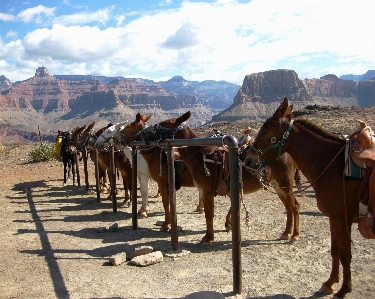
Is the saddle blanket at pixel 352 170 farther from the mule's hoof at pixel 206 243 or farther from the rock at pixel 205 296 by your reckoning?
the mule's hoof at pixel 206 243

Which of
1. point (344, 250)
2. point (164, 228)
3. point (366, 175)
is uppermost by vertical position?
point (366, 175)

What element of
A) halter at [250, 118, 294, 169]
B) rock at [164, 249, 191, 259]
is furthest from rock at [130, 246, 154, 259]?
halter at [250, 118, 294, 169]

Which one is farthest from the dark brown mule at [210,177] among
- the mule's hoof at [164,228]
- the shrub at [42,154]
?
the shrub at [42,154]

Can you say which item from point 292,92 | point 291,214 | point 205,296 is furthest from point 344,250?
point 292,92

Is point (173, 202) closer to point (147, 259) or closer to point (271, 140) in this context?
point (147, 259)

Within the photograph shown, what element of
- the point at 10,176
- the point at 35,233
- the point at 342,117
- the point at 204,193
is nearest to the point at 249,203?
the point at 204,193

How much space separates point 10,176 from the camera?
61.4 ft

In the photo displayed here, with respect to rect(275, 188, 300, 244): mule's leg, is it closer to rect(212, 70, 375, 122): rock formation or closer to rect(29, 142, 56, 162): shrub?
rect(29, 142, 56, 162): shrub

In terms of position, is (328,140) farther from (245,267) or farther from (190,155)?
(190,155)

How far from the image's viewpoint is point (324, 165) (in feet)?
14.2

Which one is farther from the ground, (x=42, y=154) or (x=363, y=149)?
(x=363, y=149)

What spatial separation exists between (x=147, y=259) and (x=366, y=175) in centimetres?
350

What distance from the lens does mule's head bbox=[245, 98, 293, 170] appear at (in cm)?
458

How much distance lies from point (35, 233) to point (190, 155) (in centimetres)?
401
